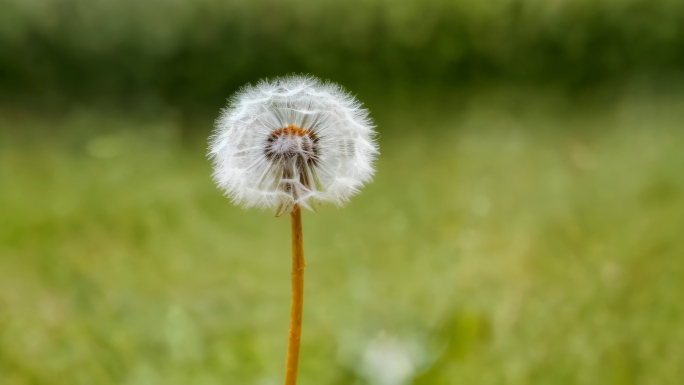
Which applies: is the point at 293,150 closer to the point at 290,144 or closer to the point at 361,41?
the point at 290,144

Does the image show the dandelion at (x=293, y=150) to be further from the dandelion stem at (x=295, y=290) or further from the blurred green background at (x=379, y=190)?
the blurred green background at (x=379, y=190)

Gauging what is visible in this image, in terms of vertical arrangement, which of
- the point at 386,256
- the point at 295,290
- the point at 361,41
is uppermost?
the point at 361,41

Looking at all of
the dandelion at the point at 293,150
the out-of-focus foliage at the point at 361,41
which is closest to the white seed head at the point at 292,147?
the dandelion at the point at 293,150

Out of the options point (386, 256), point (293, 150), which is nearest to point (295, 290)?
point (293, 150)

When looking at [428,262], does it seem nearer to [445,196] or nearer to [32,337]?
[445,196]

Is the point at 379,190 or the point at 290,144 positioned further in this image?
the point at 379,190

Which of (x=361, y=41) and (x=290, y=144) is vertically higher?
(x=361, y=41)
